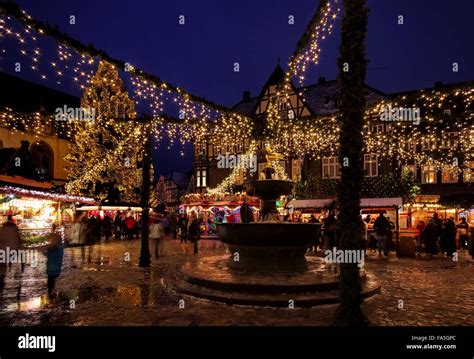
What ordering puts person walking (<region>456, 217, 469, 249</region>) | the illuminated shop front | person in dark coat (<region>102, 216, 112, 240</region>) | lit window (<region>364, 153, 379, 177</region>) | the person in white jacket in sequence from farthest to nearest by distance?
lit window (<region>364, 153, 379, 177</region>) → person in dark coat (<region>102, 216, 112, 240</region>) → person walking (<region>456, 217, 469, 249</region>) → the person in white jacket → the illuminated shop front

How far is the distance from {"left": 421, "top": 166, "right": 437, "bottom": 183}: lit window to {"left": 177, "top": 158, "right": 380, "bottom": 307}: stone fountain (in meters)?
28.3

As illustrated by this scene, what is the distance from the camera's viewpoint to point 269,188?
11.6 m

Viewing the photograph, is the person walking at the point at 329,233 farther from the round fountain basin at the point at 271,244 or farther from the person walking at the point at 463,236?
the person walking at the point at 463,236

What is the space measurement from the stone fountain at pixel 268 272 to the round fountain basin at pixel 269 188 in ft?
0.10

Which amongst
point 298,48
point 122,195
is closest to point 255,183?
point 298,48

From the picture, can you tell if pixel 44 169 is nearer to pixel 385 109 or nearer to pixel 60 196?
pixel 60 196

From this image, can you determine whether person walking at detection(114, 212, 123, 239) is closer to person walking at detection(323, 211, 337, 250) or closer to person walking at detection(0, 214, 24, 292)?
person walking at detection(323, 211, 337, 250)

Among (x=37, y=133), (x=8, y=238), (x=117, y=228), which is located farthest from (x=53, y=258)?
(x=37, y=133)

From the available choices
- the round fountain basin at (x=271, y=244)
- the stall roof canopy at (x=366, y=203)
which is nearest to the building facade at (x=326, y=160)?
the stall roof canopy at (x=366, y=203)

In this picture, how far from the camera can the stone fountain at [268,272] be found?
776 cm

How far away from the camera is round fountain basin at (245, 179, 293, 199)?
11492 millimetres

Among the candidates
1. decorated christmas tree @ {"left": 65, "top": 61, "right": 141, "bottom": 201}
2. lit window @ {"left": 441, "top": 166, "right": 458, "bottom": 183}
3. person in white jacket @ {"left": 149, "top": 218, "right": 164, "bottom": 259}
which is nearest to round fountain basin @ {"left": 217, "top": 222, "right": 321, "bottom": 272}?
person in white jacket @ {"left": 149, "top": 218, "right": 164, "bottom": 259}
